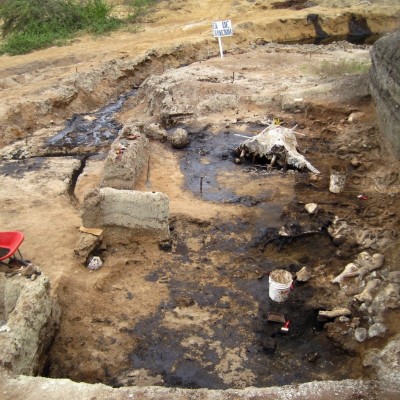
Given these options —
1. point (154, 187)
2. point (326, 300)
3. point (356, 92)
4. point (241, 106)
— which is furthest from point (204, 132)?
point (326, 300)

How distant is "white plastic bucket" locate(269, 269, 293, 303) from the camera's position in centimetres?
590

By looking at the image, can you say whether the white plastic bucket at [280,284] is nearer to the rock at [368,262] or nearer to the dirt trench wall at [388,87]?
the rock at [368,262]

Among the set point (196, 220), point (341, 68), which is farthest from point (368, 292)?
point (341, 68)

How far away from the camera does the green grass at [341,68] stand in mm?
13402

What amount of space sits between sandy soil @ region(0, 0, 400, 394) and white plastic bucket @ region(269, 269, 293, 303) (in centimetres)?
26

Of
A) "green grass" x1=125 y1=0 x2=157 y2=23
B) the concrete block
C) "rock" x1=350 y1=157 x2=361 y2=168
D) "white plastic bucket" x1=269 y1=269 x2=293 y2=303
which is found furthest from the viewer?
"green grass" x1=125 y1=0 x2=157 y2=23

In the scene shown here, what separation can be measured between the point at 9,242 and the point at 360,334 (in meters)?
4.42

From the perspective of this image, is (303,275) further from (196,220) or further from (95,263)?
(95,263)

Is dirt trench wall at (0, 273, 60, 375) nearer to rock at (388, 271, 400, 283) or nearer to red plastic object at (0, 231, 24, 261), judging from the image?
red plastic object at (0, 231, 24, 261)

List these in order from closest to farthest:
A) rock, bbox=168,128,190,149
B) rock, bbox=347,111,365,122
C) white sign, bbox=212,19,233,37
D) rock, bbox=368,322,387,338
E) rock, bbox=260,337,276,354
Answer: rock, bbox=368,322,387,338 → rock, bbox=260,337,276,354 → rock, bbox=168,128,190,149 → rock, bbox=347,111,365,122 → white sign, bbox=212,19,233,37

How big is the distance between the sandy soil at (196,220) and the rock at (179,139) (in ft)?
0.68

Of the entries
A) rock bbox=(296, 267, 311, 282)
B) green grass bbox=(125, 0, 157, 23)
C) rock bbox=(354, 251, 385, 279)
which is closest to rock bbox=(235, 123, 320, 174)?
rock bbox=(354, 251, 385, 279)

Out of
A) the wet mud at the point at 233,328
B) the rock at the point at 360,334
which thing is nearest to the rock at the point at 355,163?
the wet mud at the point at 233,328

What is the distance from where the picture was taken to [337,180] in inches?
323
